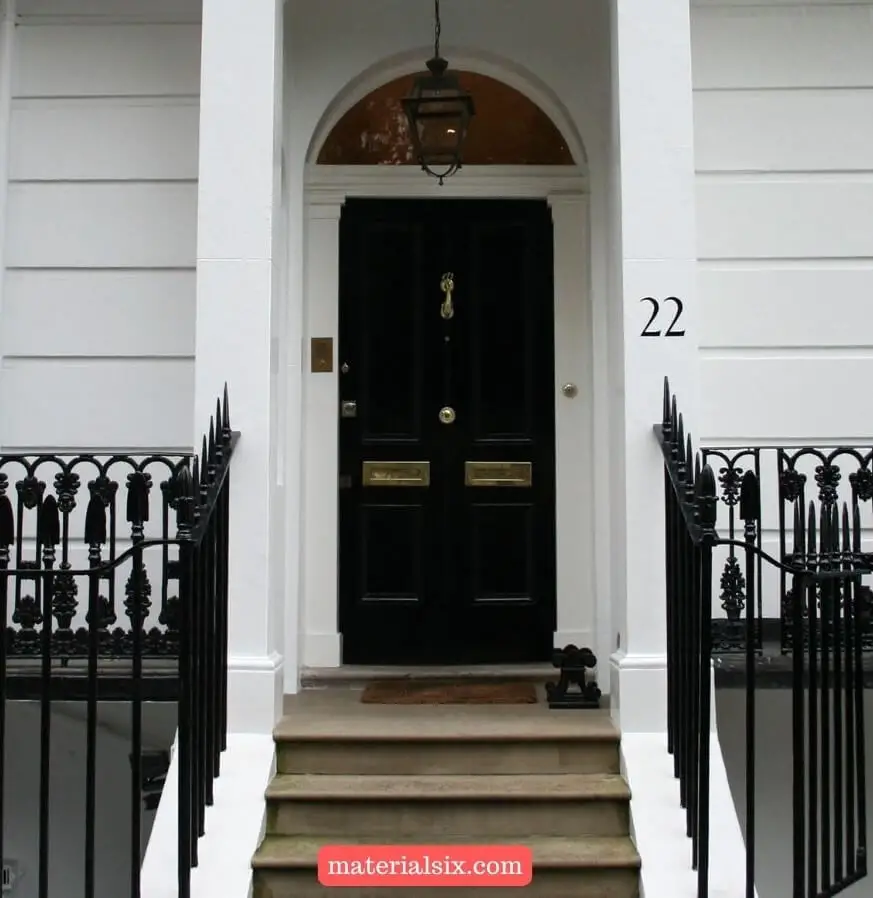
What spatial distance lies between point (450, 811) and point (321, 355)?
115 inches

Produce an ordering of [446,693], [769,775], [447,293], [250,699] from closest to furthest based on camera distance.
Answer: [250,699], [769,775], [446,693], [447,293]

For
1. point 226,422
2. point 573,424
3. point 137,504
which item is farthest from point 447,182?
point 137,504

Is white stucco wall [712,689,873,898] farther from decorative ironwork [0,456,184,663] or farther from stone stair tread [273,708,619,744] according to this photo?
decorative ironwork [0,456,184,663]

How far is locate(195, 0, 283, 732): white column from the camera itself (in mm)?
4609

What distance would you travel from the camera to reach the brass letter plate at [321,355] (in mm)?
6191

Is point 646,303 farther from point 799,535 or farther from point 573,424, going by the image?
point 573,424

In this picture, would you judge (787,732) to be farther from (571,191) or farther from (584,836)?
(571,191)

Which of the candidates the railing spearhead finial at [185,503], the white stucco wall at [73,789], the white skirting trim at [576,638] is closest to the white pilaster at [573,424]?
the white skirting trim at [576,638]

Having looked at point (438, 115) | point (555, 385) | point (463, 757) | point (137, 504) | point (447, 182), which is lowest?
point (463, 757)

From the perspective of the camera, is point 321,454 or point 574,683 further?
point 321,454

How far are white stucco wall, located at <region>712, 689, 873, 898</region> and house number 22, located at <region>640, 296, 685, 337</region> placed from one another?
67.4 inches

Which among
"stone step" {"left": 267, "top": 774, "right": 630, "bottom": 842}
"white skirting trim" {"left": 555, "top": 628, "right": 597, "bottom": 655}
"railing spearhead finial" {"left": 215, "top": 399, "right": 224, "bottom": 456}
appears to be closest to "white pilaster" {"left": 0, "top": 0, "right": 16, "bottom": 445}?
"railing spearhead finial" {"left": 215, "top": 399, "right": 224, "bottom": 456}

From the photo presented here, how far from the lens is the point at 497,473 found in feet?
20.4

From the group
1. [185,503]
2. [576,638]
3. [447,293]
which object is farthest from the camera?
[447,293]
